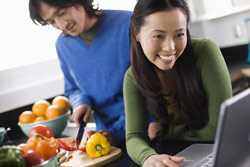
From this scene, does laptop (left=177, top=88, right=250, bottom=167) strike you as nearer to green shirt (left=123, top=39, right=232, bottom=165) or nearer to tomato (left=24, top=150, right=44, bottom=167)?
green shirt (left=123, top=39, right=232, bottom=165)

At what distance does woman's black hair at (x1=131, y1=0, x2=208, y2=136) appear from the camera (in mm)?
1195

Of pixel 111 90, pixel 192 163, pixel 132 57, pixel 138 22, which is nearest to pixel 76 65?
pixel 111 90

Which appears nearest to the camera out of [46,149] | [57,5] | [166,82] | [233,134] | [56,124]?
[233,134]

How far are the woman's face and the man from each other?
0.93 feet

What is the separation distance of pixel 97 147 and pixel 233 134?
0.60 metres

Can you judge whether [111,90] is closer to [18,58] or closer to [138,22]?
[138,22]

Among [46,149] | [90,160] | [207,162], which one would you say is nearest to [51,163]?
[46,149]

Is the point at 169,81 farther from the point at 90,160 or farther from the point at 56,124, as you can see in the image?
the point at 56,124

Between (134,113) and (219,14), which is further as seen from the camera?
(219,14)

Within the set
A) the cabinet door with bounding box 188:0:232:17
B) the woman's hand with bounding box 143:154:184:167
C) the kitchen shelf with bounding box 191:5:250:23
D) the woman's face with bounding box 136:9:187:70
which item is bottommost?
the woman's hand with bounding box 143:154:184:167

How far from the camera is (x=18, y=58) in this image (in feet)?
6.32

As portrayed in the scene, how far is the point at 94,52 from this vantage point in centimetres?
144

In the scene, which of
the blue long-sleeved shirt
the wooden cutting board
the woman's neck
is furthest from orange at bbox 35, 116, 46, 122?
the woman's neck

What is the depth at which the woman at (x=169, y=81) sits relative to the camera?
1098 millimetres
